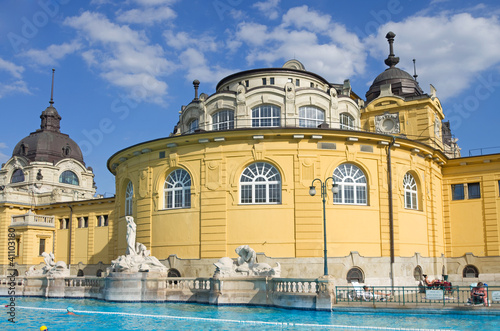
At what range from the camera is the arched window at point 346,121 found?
35812 mm

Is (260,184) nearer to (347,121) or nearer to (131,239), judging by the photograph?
(131,239)

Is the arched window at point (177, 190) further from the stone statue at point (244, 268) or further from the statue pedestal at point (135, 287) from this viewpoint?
the stone statue at point (244, 268)

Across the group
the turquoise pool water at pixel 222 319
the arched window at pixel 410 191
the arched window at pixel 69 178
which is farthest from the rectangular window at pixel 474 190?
the arched window at pixel 69 178

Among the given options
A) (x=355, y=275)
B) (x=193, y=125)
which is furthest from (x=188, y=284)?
(x=193, y=125)

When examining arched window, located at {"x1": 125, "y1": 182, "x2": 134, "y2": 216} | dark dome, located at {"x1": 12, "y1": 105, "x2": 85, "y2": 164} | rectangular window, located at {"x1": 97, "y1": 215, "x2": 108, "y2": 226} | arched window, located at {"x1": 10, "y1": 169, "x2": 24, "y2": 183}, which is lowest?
rectangular window, located at {"x1": 97, "y1": 215, "x2": 108, "y2": 226}

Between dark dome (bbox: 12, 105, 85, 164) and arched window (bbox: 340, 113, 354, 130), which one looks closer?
arched window (bbox: 340, 113, 354, 130)

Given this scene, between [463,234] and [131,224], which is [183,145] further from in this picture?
[463,234]

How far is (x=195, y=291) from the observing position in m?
25.4

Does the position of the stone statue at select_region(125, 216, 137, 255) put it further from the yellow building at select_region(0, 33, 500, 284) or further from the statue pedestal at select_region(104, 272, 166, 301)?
the yellow building at select_region(0, 33, 500, 284)

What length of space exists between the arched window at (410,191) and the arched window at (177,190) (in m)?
13.6

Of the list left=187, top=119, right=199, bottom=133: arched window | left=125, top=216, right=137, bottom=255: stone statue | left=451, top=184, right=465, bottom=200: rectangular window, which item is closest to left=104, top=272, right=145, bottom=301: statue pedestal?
left=125, top=216, right=137, bottom=255: stone statue

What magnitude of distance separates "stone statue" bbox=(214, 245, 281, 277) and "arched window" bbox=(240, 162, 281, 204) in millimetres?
4568

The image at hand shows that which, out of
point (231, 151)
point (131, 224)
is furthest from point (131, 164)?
point (231, 151)

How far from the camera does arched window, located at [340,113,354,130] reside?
1410 inches
